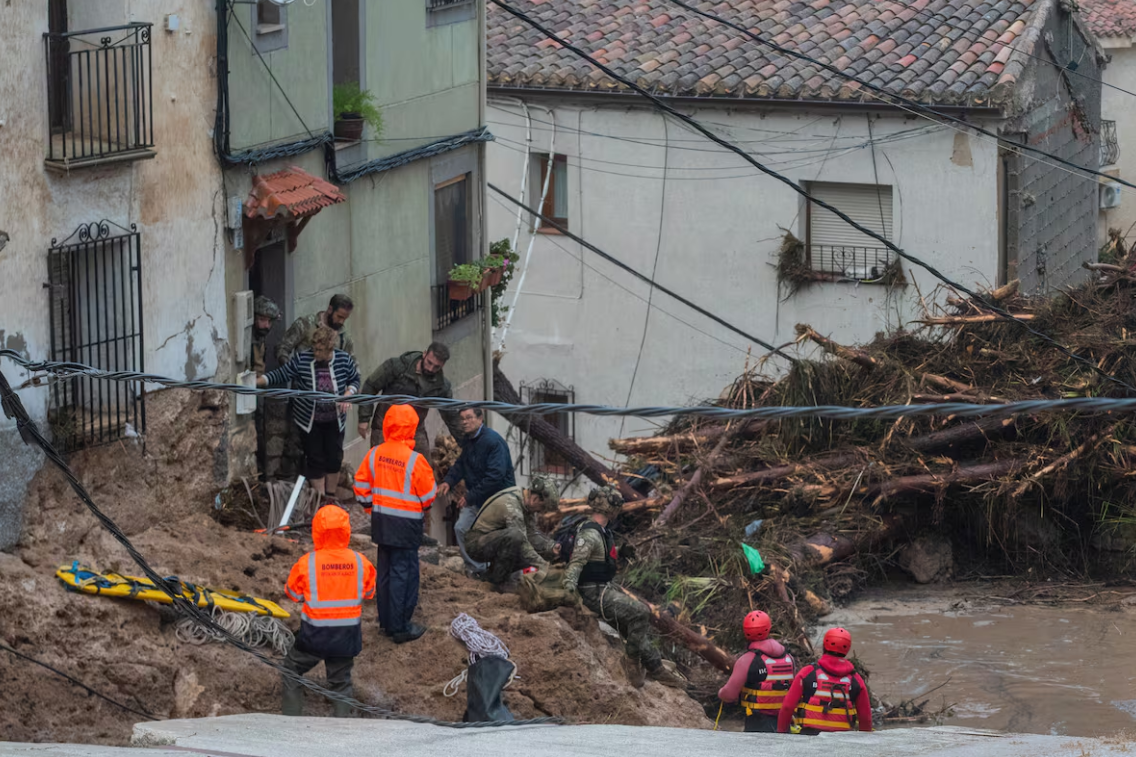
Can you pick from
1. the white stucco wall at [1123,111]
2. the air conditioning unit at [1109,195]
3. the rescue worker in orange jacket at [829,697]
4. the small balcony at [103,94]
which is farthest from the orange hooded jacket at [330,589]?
the white stucco wall at [1123,111]

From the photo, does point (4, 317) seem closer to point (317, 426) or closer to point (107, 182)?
point (107, 182)

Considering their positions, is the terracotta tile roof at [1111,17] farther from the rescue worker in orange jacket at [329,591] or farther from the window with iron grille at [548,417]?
the rescue worker in orange jacket at [329,591]

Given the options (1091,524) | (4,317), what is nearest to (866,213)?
(1091,524)

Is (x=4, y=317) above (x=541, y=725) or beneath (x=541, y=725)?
above

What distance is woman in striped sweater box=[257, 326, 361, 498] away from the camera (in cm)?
1234

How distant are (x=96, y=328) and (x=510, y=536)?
320 cm

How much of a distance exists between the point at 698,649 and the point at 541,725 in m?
3.18

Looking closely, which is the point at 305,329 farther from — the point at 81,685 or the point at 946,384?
the point at 946,384

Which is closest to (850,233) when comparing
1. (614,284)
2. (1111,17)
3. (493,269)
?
(614,284)

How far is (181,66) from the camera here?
11656mm

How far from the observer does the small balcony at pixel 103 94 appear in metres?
10.7

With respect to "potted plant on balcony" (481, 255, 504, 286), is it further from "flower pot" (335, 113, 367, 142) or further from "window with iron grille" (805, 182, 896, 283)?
"window with iron grille" (805, 182, 896, 283)

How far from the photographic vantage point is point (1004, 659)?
13.2 metres

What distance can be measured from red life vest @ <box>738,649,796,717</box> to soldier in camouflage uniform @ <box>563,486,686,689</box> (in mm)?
1681
